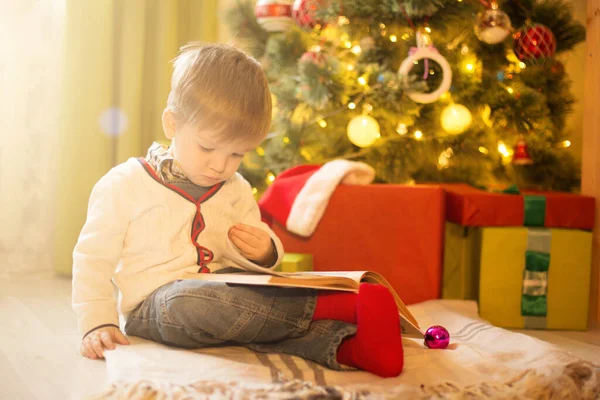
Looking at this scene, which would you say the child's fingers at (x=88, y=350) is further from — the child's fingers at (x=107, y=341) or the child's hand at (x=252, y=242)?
the child's hand at (x=252, y=242)

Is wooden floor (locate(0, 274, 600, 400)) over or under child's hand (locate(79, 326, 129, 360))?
under

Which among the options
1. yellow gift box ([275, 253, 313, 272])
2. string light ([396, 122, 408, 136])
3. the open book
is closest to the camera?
the open book

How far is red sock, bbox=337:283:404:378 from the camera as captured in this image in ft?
3.17

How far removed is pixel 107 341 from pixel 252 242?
0.98ft

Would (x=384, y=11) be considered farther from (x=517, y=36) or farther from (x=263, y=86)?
(x=263, y=86)

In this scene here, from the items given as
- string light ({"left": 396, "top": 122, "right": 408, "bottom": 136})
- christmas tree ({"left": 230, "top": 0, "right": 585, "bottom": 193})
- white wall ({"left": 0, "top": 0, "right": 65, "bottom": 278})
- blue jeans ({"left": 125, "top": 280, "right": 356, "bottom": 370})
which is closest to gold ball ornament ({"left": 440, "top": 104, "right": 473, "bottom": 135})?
christmas tree ({"left": 230, "top": 0, "right": 585, "bottom": 193})

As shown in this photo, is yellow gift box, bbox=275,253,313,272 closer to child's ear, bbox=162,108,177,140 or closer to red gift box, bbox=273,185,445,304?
red gift box, bbox=273,185,445,304

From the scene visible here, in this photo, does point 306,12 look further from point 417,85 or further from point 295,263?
point 295,263

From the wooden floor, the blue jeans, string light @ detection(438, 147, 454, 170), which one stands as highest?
string light @ detection(438, 147, 454, 170)

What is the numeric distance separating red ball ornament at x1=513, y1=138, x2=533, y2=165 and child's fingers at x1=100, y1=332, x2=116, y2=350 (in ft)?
4.13

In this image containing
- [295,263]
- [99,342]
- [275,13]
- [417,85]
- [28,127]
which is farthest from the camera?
[28,127]

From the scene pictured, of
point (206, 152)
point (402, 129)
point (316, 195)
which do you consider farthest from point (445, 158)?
point (206, 152)

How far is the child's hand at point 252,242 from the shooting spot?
1167 mm

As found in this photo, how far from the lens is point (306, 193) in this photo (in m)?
1.54
